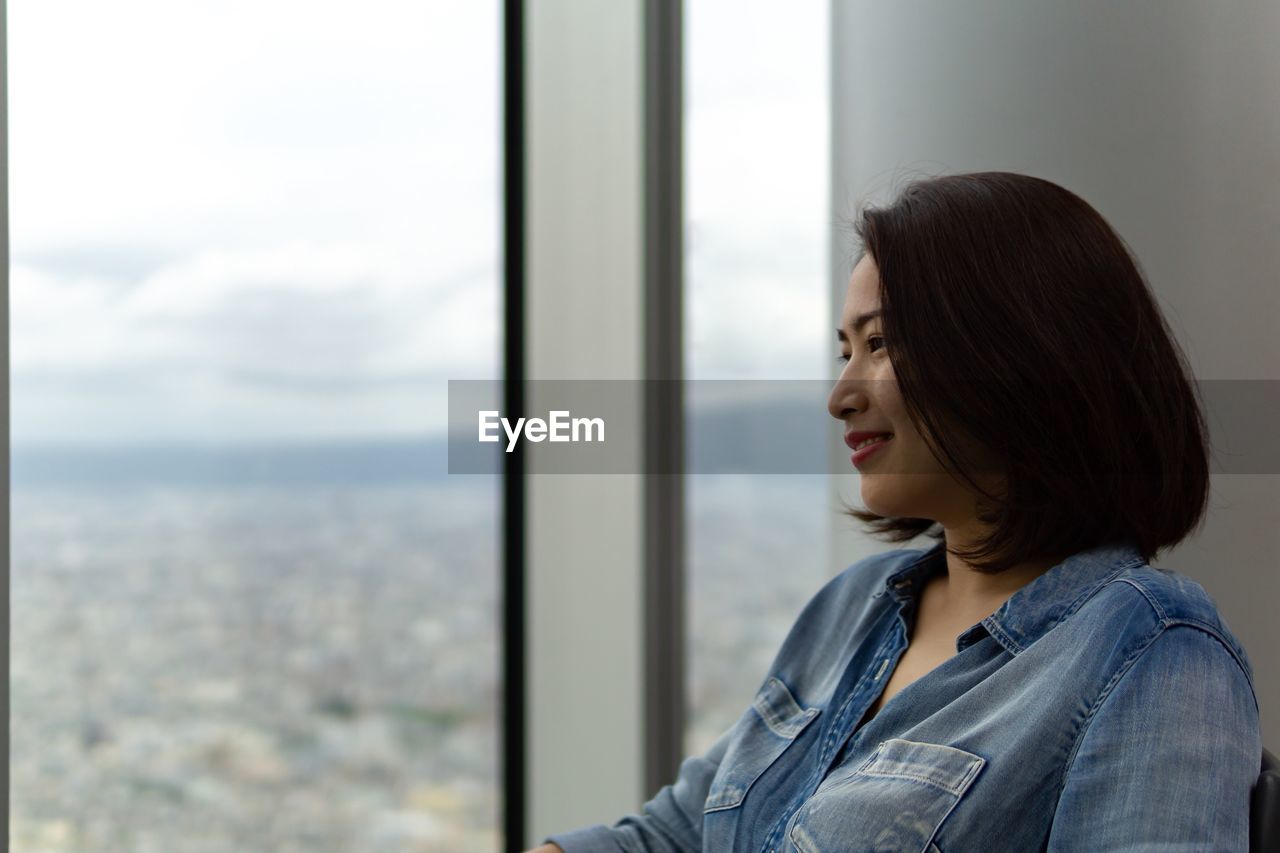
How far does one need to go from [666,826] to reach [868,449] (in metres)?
0.52

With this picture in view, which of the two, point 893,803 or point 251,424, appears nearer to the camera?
point 893,803

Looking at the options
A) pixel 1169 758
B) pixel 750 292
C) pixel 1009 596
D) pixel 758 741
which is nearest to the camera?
pixel 1169 758

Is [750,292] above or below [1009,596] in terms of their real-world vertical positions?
above

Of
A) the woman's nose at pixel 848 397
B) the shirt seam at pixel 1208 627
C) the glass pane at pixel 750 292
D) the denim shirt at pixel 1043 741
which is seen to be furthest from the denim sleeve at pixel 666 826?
the glass pane at pixel 750 292

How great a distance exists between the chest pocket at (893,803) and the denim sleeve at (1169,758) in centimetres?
9

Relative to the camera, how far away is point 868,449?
46.1 inches

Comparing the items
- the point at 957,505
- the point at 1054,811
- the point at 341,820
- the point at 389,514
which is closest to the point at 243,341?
the point at 389,514

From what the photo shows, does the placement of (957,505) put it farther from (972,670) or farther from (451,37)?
(451,37)

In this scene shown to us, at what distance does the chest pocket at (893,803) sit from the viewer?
0.94 metres

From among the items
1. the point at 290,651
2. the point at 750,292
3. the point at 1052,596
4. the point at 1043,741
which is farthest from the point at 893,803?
the point at 750,292

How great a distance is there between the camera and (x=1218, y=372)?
48.5 inches

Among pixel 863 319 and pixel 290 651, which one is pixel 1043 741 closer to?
pixel 863 319

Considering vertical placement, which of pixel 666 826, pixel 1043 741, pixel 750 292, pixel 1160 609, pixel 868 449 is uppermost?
pixel 750 292

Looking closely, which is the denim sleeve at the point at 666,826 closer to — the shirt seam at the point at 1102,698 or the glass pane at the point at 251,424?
the shirt seam at the point at 1102,698
